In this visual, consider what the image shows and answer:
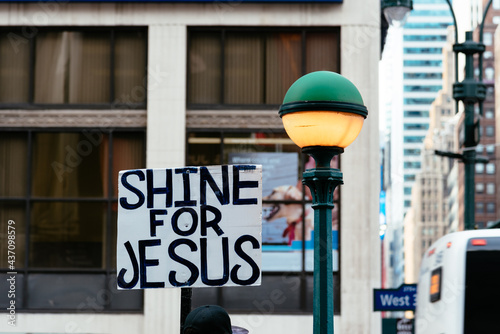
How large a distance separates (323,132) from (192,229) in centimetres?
189

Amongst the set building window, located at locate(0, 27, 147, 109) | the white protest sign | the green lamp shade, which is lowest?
the white protest sign

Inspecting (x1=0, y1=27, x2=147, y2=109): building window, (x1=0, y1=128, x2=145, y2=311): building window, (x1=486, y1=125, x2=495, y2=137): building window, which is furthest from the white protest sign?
(x1=486, y1=125, x2=495, y2=137): building window

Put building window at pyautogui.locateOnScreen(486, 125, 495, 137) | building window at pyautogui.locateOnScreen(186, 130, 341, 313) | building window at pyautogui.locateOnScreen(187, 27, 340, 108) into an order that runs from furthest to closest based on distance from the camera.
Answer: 1. building window at pyautogui.locateOnScreen(486, 125, 495, 137)
2. building window at pyautogui.locateOnScreen(187, 27, 340, 108)
3. building window at pyautogui.locateOnScreen(186, 130, 341, 313)

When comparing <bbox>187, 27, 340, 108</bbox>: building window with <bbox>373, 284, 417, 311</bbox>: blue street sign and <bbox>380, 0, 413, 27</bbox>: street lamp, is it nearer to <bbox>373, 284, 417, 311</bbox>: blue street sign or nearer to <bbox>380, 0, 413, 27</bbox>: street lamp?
<bbox>380, 0, 413, 27</bbox>: street lamp

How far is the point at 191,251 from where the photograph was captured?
634 cm

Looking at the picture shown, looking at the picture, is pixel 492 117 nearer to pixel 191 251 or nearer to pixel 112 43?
pixel 112 43

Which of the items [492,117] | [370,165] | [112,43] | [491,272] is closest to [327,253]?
[491,272]

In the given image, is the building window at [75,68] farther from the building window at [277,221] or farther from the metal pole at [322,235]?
the metal pole at [322,235]

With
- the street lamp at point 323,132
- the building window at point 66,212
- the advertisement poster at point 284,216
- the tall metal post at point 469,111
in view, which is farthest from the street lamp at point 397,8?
the street lamp at point 323,132

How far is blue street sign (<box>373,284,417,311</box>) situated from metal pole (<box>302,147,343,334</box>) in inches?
285

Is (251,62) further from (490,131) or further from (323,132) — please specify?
(490,131)

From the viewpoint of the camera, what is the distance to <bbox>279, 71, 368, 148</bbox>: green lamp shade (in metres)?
7.68

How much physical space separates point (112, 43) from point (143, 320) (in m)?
5.87

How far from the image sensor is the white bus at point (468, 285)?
11.1 meters
